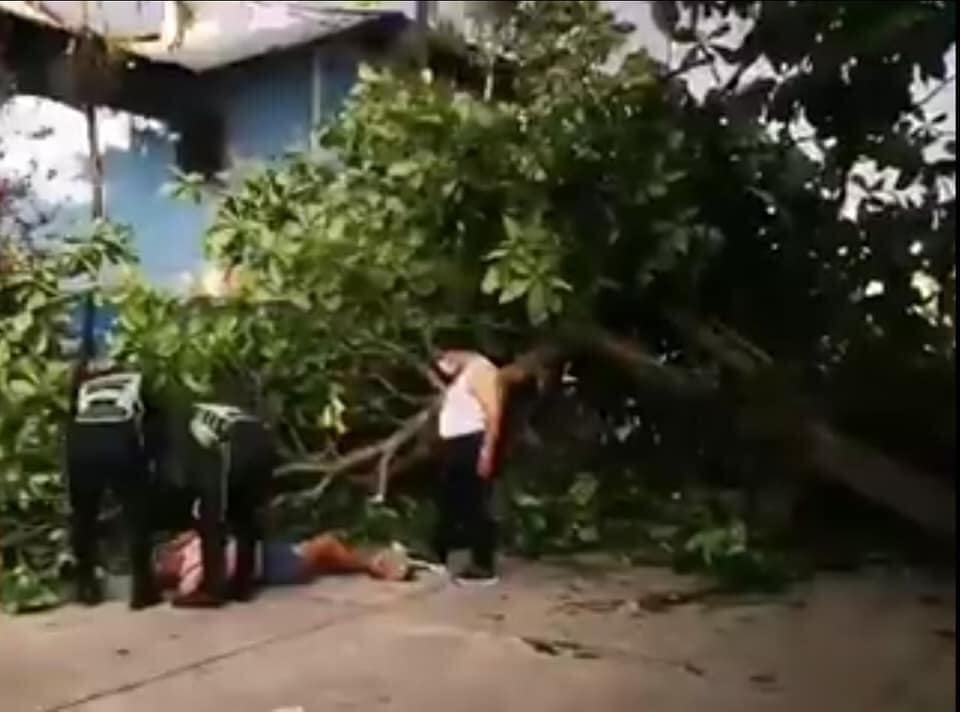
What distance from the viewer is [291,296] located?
4.62ft

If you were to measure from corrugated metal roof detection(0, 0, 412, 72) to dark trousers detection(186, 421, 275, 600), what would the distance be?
241 mm

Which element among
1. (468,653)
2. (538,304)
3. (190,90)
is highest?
(190,90)

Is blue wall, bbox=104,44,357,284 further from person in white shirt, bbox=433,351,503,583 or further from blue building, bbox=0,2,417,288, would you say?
person in white shirt, bbox=433,351,503,583

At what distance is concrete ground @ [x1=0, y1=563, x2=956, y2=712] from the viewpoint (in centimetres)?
135

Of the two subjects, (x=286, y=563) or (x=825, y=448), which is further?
(x=286, y=563)

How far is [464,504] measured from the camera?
1.40m

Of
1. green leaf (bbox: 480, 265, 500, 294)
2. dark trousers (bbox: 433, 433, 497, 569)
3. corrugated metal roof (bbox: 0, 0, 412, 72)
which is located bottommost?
dark trousers (bbox: 433, 433, 497, 569)

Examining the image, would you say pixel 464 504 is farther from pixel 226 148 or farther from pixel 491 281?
pixel 226 148

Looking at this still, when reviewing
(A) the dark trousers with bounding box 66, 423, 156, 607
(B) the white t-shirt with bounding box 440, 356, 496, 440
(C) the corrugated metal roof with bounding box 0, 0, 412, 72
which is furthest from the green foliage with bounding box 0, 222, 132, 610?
(B) the white t-shirt with bounding box 440, 356, 496, 440

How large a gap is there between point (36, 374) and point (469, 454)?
28 cm

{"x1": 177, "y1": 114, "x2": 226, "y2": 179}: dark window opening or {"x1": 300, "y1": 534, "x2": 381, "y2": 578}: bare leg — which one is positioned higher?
{"x1": 177, "y1": 114, "x2": 226, "y2": 179}: dark window opening

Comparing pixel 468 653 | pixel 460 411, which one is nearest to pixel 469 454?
pixel 460 411

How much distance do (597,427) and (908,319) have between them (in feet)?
0.67

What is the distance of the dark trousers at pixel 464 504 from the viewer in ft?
4.56
